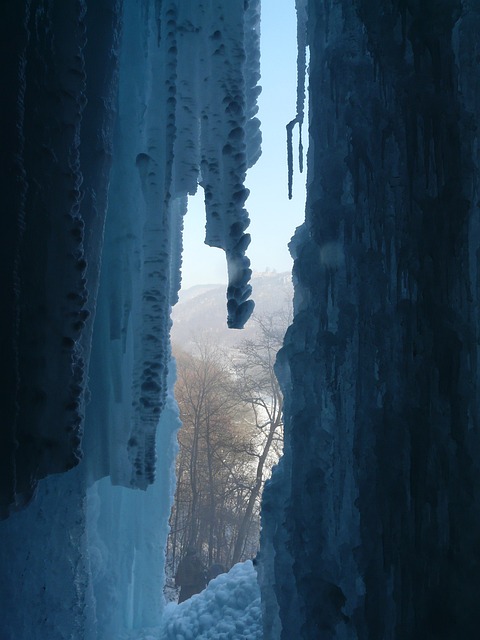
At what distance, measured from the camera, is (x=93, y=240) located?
1850mm

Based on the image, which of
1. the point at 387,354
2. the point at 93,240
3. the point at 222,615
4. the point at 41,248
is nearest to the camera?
the point at 41,248

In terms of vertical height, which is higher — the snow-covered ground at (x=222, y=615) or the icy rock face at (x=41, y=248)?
the icy rock face at (x=41, y=248)

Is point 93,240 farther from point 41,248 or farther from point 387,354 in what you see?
point 387,354

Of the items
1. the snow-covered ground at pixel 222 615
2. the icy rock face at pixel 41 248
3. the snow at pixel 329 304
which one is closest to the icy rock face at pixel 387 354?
the snow at pixel 329 304

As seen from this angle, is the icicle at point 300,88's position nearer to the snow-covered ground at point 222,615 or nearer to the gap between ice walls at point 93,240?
the gap between ice walls at point 93,240

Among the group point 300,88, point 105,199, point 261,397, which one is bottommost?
point 105,199

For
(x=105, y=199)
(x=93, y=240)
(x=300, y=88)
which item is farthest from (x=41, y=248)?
(x=300, y=88)

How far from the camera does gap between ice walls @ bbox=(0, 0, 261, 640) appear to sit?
1.33 m

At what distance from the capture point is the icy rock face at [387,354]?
6.88 feet

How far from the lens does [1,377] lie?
1271mm

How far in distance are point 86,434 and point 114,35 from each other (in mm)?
2025

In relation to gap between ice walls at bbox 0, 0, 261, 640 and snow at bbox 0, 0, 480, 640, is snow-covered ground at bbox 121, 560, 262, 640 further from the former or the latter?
snow at bbox 0, 0, 480, 640

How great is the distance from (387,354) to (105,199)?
151cm

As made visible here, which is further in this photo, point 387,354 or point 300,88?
point 300,88
